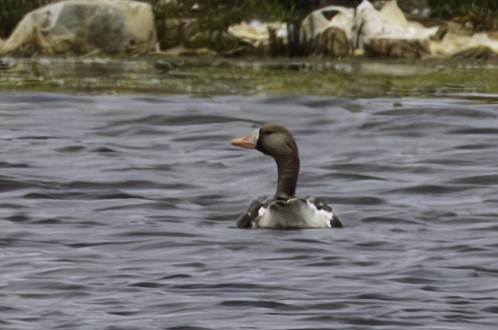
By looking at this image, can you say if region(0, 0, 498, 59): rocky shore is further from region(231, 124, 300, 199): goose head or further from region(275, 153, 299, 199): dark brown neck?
region(275, 153, 299, 199): dark brown neck

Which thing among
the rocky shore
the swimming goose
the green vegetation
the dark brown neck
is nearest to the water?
the swimming goose

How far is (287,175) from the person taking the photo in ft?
47.8

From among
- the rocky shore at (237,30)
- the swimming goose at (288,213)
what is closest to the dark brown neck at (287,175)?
the swimming goose at (288,213)

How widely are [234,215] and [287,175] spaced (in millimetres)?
608

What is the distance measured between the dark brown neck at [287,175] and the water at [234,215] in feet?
1.53

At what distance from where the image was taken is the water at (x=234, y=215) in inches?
420

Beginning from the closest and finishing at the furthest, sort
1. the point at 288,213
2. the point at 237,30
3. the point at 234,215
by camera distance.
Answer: the point at 288,213
the point at 234,215
the point at 237,30

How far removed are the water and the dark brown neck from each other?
47 centimetres

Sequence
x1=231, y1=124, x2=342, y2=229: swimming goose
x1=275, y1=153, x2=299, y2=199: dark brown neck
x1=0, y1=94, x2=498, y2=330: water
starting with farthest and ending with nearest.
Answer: x1=275, y1=153, x2=299, y2=199: dark brown neck → x1=231, y1=124, x2=342, y2=229: swimming goose → x1=0, y1=94, x2=498, y2=330: water

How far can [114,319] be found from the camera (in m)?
10.3

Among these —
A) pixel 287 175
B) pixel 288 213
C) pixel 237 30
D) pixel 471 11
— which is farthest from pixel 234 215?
pixel 471 11

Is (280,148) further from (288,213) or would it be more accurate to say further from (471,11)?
(471,11)

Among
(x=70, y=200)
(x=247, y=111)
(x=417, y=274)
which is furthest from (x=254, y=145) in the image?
(x=247, y=111)

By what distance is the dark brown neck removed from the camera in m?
14.6
